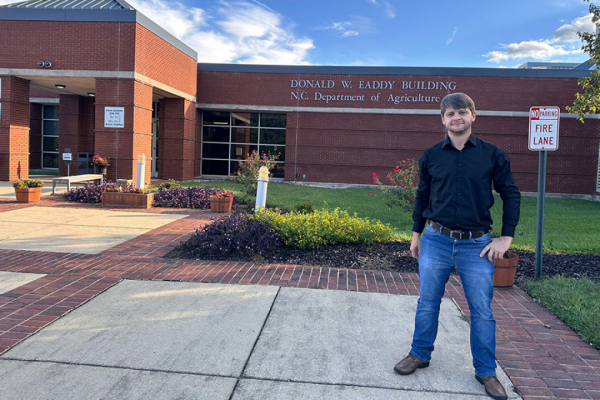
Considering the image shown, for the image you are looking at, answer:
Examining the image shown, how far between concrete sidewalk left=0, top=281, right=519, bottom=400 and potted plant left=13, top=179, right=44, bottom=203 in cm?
838

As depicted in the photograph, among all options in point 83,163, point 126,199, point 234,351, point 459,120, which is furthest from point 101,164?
point 459,120

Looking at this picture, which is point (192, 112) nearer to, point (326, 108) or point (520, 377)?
point (326, 108)

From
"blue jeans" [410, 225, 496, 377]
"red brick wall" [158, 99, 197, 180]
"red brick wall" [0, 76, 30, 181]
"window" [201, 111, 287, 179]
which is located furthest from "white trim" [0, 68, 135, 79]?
"blue jeans" [410, 225, 496, 377]

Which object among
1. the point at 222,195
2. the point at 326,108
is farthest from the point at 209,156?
the point at 222,195

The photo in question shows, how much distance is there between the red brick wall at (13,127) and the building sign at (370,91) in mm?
11408

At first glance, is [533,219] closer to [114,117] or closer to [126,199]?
[126,199]

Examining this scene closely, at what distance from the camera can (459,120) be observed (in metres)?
3.28

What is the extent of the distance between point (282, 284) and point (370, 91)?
1822 centimetres

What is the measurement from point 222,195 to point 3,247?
18.5ft

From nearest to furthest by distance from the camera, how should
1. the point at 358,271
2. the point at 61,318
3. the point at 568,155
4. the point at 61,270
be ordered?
the point at 61,318 → the point at 61,270 → the point at 358,271 → the point at 568,155

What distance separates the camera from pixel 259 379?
3.26 meters

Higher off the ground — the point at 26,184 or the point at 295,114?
the point at 295,114

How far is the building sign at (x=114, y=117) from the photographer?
16.5 meters

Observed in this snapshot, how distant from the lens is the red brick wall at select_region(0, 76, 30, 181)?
16938 millimetres
